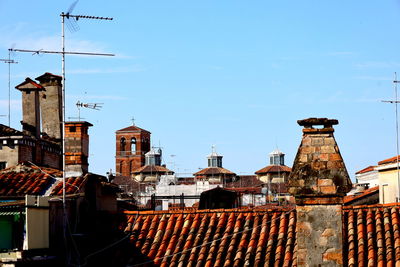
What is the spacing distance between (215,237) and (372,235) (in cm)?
300

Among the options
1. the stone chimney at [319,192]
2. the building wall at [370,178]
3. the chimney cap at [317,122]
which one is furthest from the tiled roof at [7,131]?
the building wall at [370,178]

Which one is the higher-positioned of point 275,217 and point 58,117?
point 58,117

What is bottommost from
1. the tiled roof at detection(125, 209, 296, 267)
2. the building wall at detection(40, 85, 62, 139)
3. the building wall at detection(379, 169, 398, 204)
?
the tiled roof at detection(125, 209, 296, 267)

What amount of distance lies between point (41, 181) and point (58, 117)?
10.6 meters

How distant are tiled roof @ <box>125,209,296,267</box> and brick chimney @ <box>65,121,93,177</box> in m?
2.81

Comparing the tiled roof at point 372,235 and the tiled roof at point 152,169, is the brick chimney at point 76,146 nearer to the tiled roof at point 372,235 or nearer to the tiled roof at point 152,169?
the tiled roof at point 372,235

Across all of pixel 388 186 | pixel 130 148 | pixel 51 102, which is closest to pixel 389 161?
pixel 388 186

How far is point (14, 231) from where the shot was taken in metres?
15.9

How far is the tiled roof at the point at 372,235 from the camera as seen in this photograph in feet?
52.7

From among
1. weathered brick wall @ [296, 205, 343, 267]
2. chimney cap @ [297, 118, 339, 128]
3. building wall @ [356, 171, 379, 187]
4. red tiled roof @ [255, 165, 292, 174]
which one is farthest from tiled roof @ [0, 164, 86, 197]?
red tiled roof @ [255, 165, 292, 174]

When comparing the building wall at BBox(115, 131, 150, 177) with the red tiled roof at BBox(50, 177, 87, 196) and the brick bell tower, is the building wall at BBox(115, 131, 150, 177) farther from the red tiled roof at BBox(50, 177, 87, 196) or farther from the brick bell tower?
the red tiled roof at BBox(50, 177, 87, 196)

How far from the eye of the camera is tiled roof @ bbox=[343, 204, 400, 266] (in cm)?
1606

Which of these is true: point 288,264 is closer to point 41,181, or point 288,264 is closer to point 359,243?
point 359,243

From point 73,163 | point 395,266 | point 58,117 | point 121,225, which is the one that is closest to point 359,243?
point 395,266
